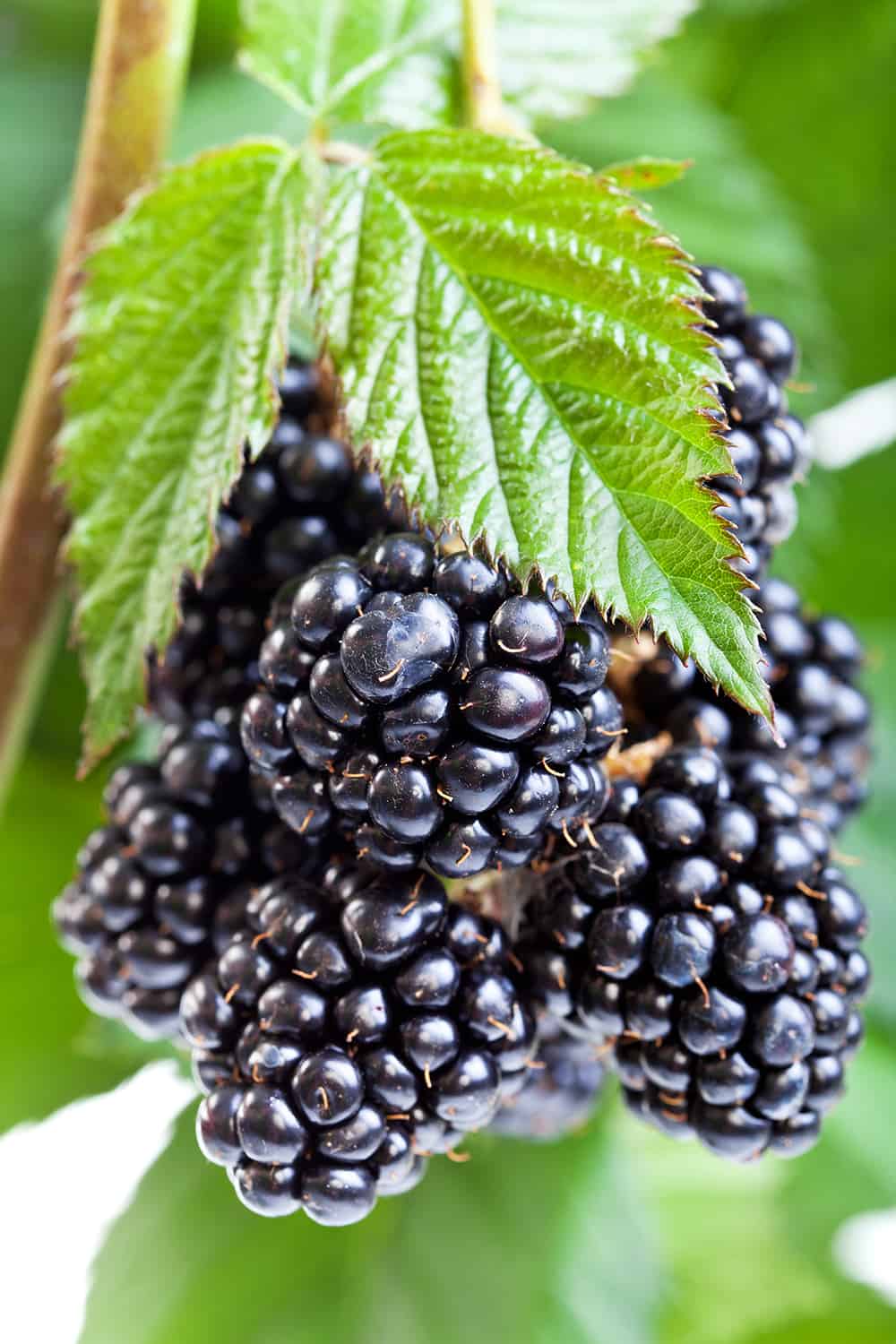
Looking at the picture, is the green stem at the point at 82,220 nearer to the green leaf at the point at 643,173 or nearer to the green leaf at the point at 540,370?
the green leaf at the point at 540,370

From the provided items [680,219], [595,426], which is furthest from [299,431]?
[680,219]

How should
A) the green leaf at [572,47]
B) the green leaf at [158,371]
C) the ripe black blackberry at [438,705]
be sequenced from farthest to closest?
the green leaf at [572,47]
the green leaf at [158,371]
the ripe black blackberry at [438,705]

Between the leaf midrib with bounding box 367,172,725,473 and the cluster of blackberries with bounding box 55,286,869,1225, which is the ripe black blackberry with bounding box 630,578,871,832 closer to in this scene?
the cluster of blackberries with bounding box 55,286,869,1225

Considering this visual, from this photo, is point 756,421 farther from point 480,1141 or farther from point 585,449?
point 480,1141

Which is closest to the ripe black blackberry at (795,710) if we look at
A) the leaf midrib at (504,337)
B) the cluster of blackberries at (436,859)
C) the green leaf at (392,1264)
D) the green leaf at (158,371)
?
the cluster of blackberries at (436,859)

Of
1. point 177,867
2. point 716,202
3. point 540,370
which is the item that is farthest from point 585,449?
point 716,202
